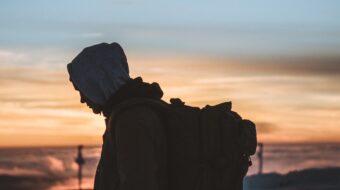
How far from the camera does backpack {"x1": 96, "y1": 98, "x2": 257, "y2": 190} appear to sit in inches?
249

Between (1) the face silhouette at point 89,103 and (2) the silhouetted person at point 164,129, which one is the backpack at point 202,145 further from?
(1) the face silhouette at point 89,103

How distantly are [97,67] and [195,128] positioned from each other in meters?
0.57

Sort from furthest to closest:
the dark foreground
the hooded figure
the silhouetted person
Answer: the dark foreground, the silhouetted person, the hooded figure

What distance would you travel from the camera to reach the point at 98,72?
624 centimetres

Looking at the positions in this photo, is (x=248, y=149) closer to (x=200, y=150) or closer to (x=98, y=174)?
(x=200, y=150)

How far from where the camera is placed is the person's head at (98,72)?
626 cm

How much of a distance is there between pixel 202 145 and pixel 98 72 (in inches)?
24.6

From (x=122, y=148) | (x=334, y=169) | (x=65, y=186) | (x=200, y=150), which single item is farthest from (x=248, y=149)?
(x=334, y=169)

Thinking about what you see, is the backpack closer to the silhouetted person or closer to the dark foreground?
the silhouetted person

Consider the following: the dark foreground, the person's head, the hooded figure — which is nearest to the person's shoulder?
the hooded figure

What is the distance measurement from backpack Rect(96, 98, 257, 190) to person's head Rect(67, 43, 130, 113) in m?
0.18

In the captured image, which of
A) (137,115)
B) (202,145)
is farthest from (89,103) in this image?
(202,145)

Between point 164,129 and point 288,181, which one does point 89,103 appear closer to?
point 164,129

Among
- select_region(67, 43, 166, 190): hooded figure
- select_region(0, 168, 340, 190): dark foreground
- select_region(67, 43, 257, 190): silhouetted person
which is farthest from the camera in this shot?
select_region(0, 168, 340, 190): dark foreground
